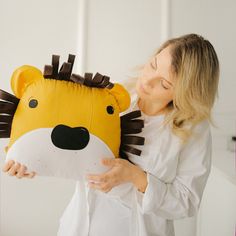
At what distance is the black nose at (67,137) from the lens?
74 cm

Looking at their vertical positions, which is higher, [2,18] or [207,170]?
[2,18]

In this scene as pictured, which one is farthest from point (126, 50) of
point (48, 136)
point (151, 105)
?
point (48, 136)

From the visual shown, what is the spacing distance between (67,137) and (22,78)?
0.18 m

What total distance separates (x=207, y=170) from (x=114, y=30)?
0.71 metres

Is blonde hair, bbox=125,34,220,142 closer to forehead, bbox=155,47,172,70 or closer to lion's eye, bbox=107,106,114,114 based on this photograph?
forehead, bbox=155,47,172,70

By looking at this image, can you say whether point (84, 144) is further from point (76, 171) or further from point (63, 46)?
point (63, 46)

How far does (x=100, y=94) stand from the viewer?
0.79 m

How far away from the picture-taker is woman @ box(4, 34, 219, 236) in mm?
850

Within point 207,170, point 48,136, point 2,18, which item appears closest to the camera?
point 48,136

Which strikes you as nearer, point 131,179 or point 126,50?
point 131,179

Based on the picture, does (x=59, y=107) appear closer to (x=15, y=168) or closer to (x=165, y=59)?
(x=15, y=168)

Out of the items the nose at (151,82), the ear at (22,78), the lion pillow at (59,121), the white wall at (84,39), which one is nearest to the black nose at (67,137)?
the lion pillow at (59,121)

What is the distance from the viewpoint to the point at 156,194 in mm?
833

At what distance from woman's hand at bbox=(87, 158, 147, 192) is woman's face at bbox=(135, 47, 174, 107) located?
20cm
